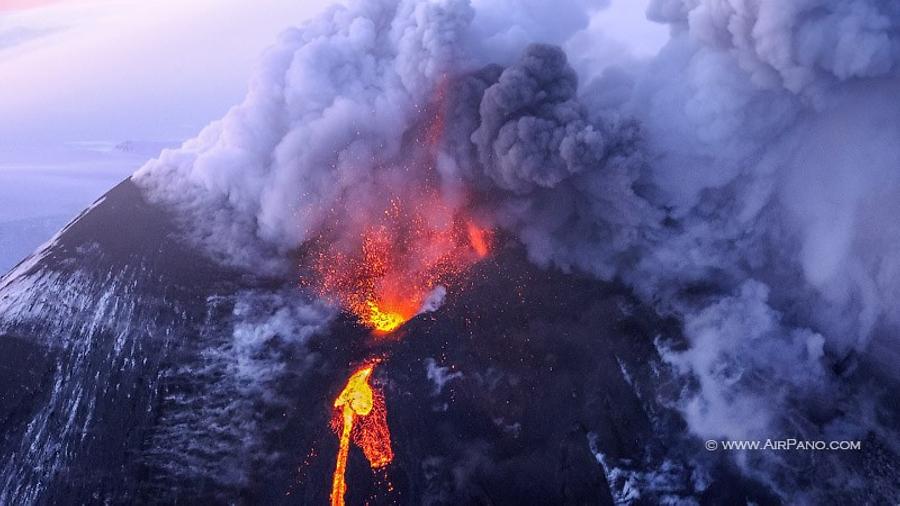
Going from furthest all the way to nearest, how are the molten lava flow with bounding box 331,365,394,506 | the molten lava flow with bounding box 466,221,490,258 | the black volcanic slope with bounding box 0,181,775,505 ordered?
the molten lava flow with bounding box 466,221,490,258 → the molten lava flow with bounding box 331,365,394,506 → the black volcanic slope with bounding box 0,181,775,505

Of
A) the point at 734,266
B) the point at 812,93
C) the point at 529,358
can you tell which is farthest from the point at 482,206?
the point at 812,93

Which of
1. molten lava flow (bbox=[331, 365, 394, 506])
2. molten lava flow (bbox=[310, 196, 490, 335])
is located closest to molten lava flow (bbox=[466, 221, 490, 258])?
molten lava flow (bbox=[310, 196, 490, 335])

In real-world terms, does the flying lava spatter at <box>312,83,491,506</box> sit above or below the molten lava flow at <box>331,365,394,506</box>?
above

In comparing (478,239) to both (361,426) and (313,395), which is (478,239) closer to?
(313,395)

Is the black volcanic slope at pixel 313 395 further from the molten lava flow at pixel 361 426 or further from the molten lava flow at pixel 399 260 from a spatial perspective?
the molten lava flow at pixel 399 260

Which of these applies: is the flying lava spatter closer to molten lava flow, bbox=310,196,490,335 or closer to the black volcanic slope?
molten lava flow, bbox=310,196,490,335

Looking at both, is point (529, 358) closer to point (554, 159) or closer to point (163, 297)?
point (554, 159)

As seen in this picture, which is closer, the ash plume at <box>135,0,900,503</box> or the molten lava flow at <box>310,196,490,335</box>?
the ash plume at <box>135,0,900,503</box>
